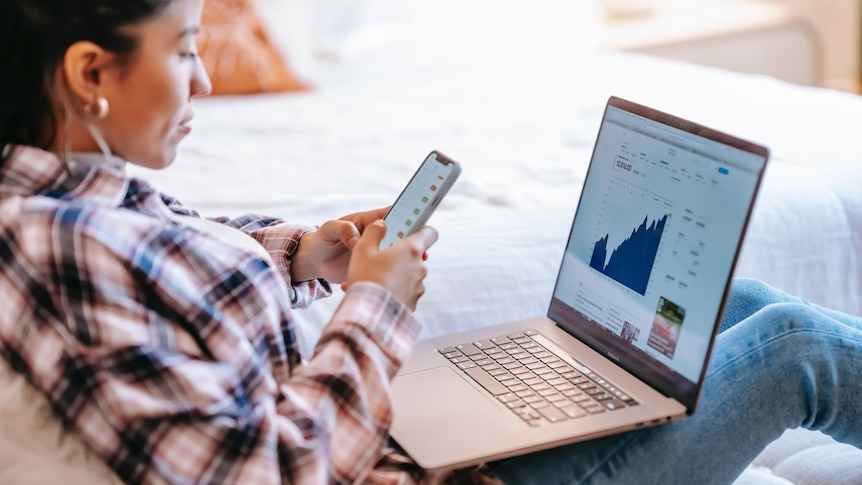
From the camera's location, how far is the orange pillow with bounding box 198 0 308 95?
6.97ft

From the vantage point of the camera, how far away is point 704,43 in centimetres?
321

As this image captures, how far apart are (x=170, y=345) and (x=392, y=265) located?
210mm

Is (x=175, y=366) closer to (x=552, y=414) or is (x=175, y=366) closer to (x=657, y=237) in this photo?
(x=552, y=414)

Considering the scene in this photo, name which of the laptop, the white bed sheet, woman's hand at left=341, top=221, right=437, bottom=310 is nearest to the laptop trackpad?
the laptop

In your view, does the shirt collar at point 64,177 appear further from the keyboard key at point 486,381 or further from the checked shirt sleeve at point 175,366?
the keyboard key at point 486,381

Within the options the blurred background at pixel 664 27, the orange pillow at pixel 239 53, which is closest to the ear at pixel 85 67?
the orange pillow at pixel 239 53

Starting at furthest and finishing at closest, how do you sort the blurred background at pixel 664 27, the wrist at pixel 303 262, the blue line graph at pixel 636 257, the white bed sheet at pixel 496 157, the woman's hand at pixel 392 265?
the blurred background at pixel 664 27
the white bed sheet at pixel 496 157
the wrist at pixel 303 262
the blue line graph at pixel 636 257
the woman's hand at pixel 392 265

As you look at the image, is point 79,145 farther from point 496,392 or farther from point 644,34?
point 644,34

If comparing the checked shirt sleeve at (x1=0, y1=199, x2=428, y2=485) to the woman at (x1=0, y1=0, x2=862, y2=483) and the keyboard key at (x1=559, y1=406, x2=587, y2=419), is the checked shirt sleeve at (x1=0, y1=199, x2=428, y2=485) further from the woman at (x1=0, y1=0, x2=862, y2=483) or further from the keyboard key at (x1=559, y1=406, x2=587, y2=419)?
the keyboard key at (x1=559, y1=406, x2=587, y2=419)

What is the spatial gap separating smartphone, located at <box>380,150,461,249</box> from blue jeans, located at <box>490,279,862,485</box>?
0.25m

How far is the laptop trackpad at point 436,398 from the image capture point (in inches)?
35.8

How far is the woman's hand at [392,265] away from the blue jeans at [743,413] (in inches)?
8.0

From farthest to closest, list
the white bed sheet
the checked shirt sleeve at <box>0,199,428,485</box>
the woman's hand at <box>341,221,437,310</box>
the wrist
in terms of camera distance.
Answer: the white bed sheet
the wrist
the woman's hand at <box>341,221,437,310</box>
the checked shirt sleeve at <box>0,199,428,485</box>

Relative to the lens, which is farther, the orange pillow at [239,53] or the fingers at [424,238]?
the orange pillow at [239,53]
